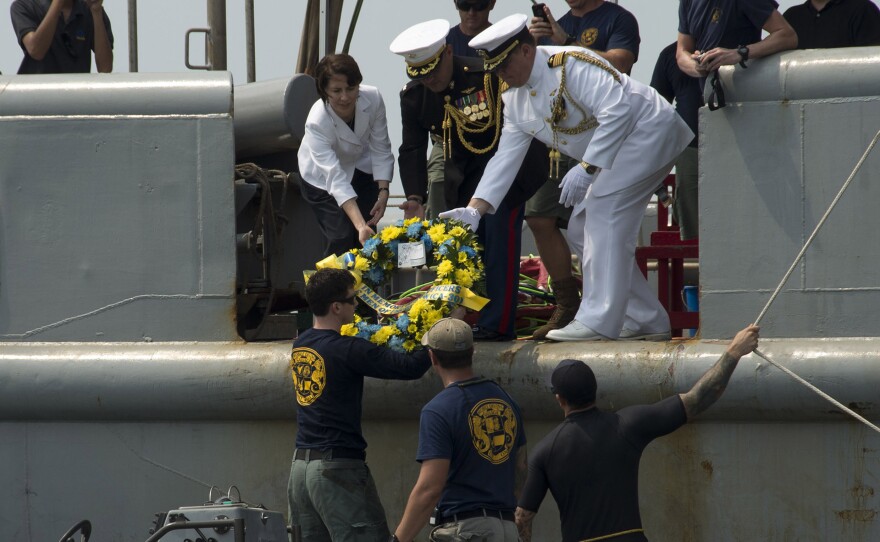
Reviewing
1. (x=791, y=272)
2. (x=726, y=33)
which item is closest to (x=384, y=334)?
(x=791, y=272)

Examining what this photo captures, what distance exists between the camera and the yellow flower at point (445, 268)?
5.29 metres

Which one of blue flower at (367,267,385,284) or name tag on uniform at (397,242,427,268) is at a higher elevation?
name tag on uniform at (397,242,427,268)

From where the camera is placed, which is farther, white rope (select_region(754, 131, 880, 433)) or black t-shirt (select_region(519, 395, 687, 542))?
white rope (select_region(754, 131, 880, 433))

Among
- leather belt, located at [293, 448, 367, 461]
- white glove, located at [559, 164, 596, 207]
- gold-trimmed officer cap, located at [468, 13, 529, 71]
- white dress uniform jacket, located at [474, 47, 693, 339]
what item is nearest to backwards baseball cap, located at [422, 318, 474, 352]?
leather belt, located at [293, 448, 367, 461]

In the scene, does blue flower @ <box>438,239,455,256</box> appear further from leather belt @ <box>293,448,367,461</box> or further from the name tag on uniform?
leather belt @ <box>293,448,367,461</box>

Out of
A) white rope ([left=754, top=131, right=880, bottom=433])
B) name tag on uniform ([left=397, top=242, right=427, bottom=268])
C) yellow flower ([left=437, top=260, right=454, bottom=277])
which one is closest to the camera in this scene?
white rope ([left=754, top=131, right=880, bottom=433])

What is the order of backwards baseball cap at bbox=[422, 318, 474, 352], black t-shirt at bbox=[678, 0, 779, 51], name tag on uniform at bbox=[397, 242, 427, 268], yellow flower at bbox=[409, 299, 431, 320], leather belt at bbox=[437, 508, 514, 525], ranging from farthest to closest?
black t-shirt at bbox=[678, 0, 779, 51], name tag on uniform at bbox=[397, 242, 427, 268], yellow flower at bbox=[409, 299, 431, 320], backwards baseball cap at bbox=[422, 318, 474, 352], leather belt at bbox=[437, 508, 514, 525]

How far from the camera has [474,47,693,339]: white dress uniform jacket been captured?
5.60m

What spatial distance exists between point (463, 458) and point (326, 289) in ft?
2.91

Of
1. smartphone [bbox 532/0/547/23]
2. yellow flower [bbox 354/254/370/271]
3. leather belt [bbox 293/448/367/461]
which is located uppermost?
smartphone [bbox 532/0/547/23]

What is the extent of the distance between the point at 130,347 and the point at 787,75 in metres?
2.96

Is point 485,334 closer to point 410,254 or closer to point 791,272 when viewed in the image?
point 410,254

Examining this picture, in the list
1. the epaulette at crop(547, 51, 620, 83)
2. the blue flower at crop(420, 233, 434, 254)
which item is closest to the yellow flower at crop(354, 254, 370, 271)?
the blue flower at crop(420, 233, 434, 254)

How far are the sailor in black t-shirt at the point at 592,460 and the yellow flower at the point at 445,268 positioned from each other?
1.00 m
